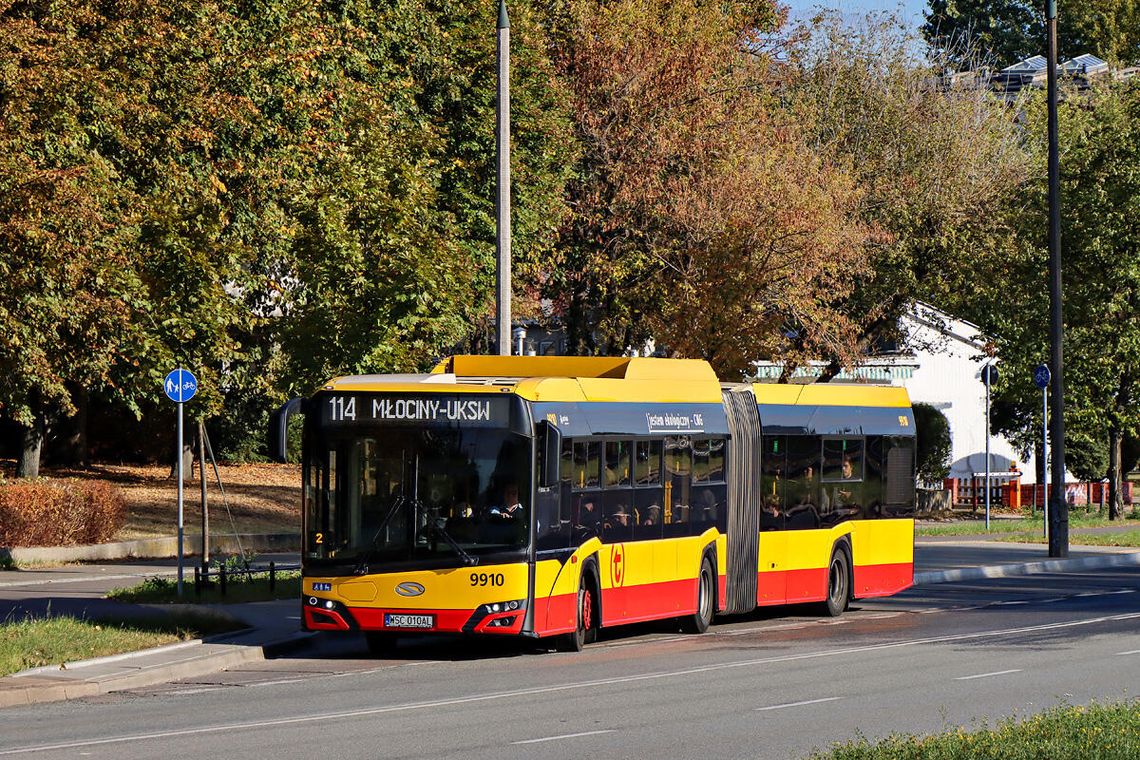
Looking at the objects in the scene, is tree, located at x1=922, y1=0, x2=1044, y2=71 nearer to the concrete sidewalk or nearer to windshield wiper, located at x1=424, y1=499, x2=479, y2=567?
the concrete sidewalk

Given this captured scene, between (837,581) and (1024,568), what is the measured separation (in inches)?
352

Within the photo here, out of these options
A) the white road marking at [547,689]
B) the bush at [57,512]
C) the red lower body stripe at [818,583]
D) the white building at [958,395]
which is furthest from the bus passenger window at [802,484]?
the white building at [958,395]

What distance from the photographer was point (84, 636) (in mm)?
18656

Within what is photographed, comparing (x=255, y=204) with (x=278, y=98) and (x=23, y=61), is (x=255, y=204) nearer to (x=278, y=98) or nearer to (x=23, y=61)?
(x=278, y=98)

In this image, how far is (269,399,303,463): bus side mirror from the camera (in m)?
18.7

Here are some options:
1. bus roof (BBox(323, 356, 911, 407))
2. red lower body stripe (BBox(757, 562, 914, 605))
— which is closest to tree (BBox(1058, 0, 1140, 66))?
red lower body stripe (BBox(757, 562, 914, 605))

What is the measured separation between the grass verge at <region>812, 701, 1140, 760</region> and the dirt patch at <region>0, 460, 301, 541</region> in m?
24.7

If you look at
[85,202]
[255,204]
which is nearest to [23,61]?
[85,202]

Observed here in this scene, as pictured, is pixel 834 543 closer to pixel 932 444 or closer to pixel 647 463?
pixel 647 463

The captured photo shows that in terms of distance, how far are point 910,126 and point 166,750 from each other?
137 feet

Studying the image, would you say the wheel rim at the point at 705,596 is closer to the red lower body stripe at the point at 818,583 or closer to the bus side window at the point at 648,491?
the red lower body stripe at the point at 818,583

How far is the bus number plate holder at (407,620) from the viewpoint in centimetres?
1852

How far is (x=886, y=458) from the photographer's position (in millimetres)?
26516

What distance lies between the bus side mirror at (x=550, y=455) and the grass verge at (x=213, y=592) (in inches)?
266
